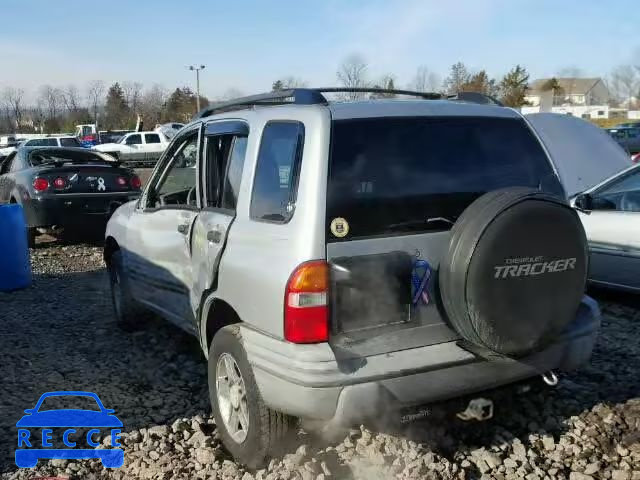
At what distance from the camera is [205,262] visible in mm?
3703

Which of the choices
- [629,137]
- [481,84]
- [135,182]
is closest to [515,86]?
[481,84]

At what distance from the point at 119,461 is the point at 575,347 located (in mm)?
2462

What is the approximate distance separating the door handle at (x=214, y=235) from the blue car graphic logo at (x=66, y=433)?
1.27m

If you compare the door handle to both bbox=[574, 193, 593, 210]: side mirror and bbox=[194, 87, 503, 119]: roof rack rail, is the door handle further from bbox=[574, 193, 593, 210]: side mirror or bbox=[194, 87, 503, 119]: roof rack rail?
bbox=[574, 193, 593, 210]: side mirror

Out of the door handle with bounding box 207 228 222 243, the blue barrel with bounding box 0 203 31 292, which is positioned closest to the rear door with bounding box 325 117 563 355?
the door handle with bounding box 207 228 222 243

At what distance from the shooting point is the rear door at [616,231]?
217 inches

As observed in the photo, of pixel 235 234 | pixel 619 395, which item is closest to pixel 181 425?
pixel 235 234

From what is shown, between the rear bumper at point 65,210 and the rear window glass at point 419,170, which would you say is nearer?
Answer: the rear window glass at point 419,170

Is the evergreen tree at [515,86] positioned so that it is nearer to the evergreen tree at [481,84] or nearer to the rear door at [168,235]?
the evergreen tree at [481,84]

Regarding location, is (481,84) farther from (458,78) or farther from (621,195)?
(621,195)

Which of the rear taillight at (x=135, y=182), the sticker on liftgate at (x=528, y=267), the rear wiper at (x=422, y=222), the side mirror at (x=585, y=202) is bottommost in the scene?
the rear taillight at (x=135, y=182)

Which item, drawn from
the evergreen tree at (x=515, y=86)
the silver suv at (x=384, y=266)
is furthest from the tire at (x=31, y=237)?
the evergreen tree at (x=515, y=86)

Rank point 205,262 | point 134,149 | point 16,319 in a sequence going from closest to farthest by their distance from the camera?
point 205,262 < point 16,319 < point 134,149

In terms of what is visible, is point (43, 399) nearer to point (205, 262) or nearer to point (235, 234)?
point (205, 262)
